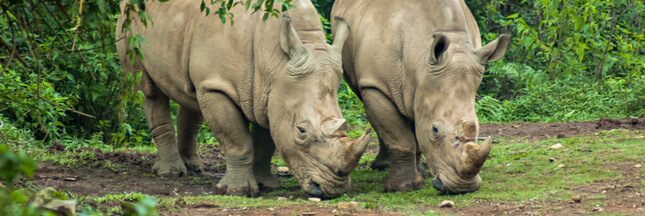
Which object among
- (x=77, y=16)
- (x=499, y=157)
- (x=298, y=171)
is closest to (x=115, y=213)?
(x=77, y=16)

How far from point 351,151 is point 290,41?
3.45ft

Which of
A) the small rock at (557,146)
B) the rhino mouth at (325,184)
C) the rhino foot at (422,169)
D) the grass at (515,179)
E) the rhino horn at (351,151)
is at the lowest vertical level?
the small rock at (557,146)

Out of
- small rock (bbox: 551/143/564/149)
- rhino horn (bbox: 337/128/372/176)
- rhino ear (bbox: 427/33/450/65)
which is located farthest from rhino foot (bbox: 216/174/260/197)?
small rock (bbox: 551/143/564/149)

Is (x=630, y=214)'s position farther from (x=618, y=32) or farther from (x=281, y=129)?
(x=618, y=32)

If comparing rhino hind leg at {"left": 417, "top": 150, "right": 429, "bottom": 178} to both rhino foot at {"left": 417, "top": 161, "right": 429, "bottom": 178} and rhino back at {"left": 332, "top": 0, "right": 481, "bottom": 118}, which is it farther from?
rhino back at {"left": 332, "top": 0, "right": 481, "bottom": 118}

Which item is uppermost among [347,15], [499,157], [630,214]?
[347,15]

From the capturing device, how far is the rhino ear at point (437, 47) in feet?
21.6

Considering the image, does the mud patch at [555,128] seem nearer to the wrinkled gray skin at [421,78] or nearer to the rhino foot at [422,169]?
the rhino foot at [422,169]

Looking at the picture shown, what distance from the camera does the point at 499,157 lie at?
8.14 metres

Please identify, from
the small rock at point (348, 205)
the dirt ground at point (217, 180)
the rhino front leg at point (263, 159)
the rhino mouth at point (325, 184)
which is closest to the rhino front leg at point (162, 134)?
the dirt ground at point (217, 180)

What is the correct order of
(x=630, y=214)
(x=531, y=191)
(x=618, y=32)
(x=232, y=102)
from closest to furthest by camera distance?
(x=630, y=214)
(x=531, y=191)
(x=232, y=102)
(x=618, y=32)

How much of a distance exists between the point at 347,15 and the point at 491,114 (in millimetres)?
4738

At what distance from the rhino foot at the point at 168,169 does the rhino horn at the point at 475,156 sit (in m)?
3.11

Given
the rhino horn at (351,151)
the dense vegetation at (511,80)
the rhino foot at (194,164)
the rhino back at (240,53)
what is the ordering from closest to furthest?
the rhino horn at (351,151)
the rhino back at (240,53)
the rhino foot at (194,164)
the dense vegetation at (511,80)
